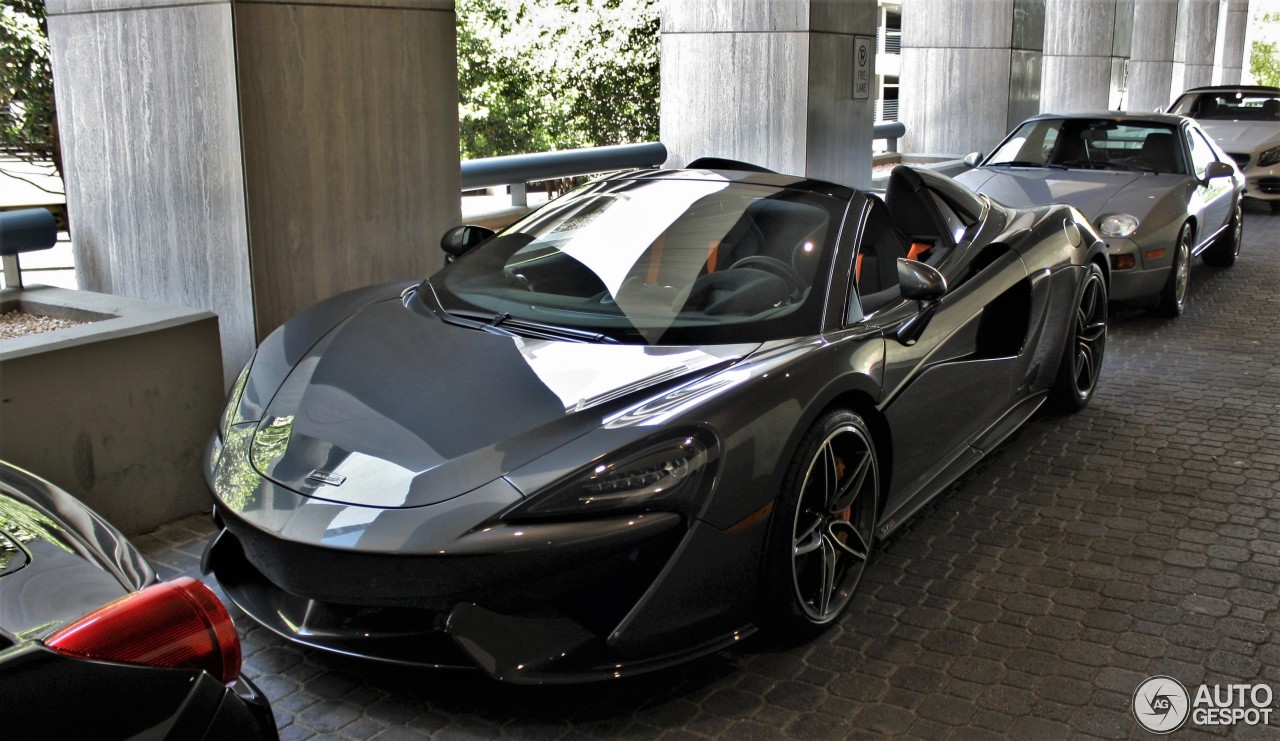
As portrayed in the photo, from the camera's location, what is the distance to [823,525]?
3615 millimetres

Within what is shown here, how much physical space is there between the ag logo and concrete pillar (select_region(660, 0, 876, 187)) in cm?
712

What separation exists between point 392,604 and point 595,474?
0.60 meters

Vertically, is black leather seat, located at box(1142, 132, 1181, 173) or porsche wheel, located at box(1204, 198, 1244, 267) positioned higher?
black leather seat, located at box(1142, 132, 1181, 173)

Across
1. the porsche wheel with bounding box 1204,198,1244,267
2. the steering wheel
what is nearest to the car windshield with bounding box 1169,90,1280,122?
the porsche wheel with bounding box 1204,198,1244,267

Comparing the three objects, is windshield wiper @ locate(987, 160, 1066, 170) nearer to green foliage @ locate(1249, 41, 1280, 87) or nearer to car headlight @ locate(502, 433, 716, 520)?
car headlight @ locate(502, 433, 716, 520)

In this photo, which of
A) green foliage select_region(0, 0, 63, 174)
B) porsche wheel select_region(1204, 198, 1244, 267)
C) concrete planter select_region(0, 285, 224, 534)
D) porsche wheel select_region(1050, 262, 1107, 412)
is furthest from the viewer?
porsche wheel select_region(1204, 198, 1244, 267)

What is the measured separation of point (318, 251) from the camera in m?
5.66

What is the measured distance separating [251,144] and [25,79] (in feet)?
11.5

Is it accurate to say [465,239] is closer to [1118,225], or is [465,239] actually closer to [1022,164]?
[1118,225]

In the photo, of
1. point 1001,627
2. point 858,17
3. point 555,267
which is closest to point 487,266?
point 555,267

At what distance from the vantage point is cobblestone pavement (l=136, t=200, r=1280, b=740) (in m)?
3.23

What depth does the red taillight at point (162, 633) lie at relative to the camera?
5.41ft

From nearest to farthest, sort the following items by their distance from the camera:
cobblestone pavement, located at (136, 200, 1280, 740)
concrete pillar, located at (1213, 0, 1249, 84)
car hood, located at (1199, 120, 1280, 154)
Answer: cobblestone pavement, located at (136, 200, 1280, 740), car hood, located at (1199, 120, 1280, 154), concrete pillar, located at (1213, 0, 1249, 84)

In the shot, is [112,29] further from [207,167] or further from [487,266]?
[487,266]
